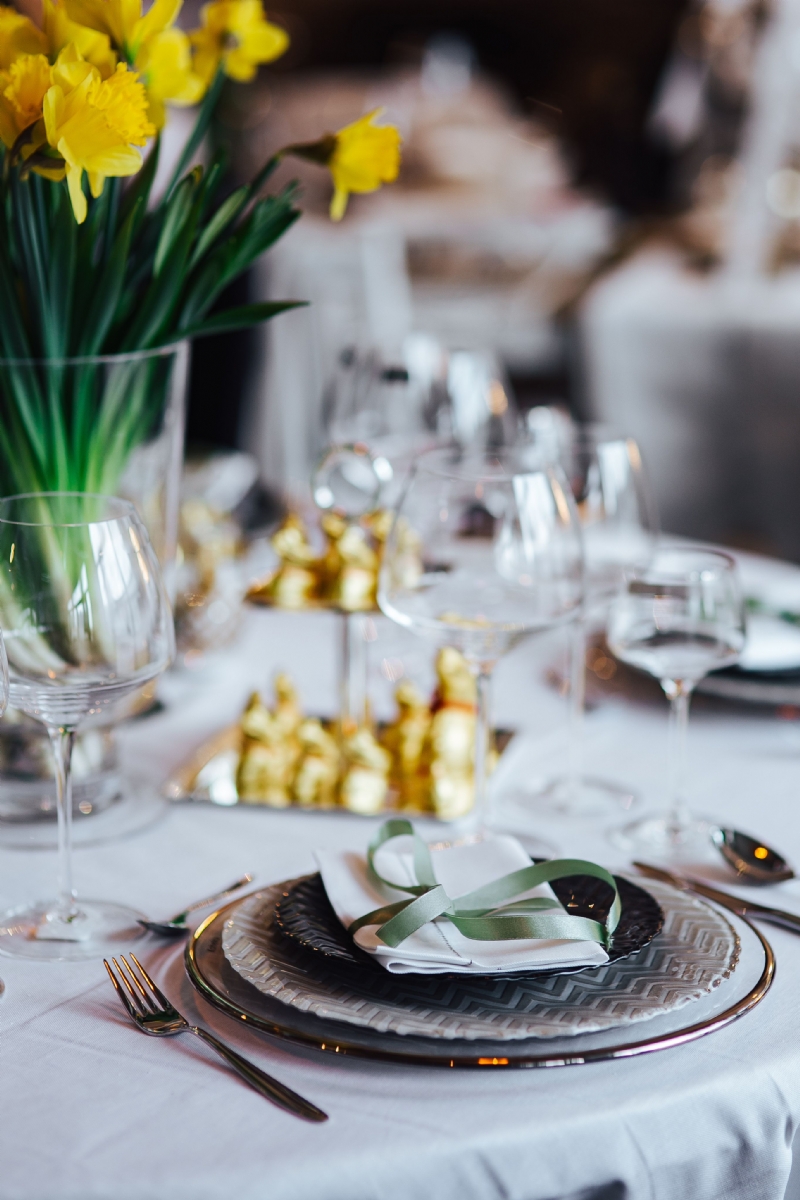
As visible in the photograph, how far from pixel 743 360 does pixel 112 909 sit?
8.68 feet

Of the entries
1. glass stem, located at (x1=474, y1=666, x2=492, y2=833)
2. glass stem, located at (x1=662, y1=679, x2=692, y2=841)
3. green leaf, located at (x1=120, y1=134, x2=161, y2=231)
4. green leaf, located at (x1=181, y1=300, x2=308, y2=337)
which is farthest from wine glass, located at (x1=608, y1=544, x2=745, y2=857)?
green leaf, located at (x1=120, y1=134, x2=161, y2=231)

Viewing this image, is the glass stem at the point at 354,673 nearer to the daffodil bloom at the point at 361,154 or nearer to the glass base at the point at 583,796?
the glass base at the point at 583,796

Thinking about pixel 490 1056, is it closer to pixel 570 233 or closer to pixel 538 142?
pixel 570 233

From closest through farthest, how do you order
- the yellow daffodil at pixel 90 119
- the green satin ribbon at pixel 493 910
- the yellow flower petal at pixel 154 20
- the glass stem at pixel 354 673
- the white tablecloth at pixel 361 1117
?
the white tablecloth at pixel 361 1117 < the green satin ribbon at pixel 493 910 < the yellow daffodil at pixel 90 119 < the yellow flower petal at pixel 154 20 < the glass stem at pixel 354 673

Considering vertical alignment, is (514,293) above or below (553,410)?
above

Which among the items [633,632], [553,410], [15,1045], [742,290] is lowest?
[15,1045]

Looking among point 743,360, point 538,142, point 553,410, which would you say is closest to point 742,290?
point 743,360

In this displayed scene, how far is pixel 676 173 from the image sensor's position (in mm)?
4559

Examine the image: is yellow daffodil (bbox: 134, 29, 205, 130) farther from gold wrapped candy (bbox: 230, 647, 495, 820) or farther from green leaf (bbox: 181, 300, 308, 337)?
gold wrapped candy (bbox: 230, 647, 495, 820)

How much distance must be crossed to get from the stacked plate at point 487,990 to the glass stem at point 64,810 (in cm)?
10

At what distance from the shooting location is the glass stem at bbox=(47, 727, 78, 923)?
2.45ft

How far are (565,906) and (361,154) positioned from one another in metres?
0.55

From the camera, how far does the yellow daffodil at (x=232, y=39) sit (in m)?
0.98

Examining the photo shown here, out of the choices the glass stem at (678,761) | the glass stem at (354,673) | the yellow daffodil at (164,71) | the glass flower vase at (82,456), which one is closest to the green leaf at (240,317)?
the glass flower vase at (82,456)
